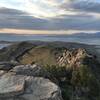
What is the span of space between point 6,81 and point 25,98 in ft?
6.88

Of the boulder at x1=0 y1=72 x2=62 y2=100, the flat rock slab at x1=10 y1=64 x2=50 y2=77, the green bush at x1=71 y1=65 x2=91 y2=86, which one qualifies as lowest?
the green bush at x1=71 y1=65 x2=91 y2=86

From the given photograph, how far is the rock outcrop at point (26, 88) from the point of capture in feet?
84.2

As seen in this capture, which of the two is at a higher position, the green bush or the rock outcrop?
the rock outcrop

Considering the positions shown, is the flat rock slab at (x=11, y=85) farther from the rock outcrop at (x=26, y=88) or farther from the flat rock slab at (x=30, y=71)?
the flat rock slab at (x=30, y=71)

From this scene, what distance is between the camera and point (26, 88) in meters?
26.3

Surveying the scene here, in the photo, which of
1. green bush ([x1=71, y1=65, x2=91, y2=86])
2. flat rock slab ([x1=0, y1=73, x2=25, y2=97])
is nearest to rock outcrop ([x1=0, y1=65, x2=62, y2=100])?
flat rock slab ([x1=0, y1=73, x2=25, y2=97])

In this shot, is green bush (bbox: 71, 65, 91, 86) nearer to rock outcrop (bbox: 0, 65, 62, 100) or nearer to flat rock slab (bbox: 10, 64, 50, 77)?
flat rock slab (bbox: 10, 64, 50, 77)

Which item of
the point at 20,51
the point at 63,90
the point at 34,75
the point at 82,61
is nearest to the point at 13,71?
the point at 34,75

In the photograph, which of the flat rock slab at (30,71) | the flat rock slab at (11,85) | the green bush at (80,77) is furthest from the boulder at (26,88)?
the green bush at (80,77)

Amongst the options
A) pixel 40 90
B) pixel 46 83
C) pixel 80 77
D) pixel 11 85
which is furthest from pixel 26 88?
pixel 80 77

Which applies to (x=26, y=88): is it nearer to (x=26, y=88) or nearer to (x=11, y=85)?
(x=26, y=88)

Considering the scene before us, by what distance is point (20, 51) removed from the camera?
118 meters

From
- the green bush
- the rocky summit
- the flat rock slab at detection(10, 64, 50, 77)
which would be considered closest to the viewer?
the rocky summit

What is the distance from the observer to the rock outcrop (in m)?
25.7
